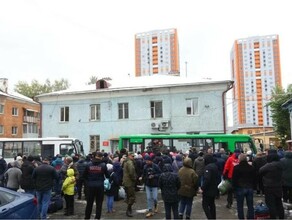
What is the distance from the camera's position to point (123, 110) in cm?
2905

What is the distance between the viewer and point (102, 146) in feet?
95.0

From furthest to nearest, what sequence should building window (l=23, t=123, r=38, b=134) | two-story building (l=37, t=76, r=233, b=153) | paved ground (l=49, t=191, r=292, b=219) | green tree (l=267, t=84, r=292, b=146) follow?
building window (l=23, t=123, r=38, b=134), green tree (l=267, t=84, r=292, b=146), two-story building (l=37, t=76, r=233, b=153), paved ground (l=49, t=191, r=292, b=219)

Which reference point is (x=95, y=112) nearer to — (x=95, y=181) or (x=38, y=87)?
(x=95, y=181)

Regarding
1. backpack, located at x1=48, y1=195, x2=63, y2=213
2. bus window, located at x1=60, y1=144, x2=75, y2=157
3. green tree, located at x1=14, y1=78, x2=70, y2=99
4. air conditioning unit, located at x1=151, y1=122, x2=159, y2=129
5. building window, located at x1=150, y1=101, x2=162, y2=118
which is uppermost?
green tree, located at x1=14, y1=78, x2=70, y2=99

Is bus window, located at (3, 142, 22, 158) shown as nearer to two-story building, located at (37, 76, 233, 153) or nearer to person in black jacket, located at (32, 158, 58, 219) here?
two-story building, located at (37, 76, 233, 153)

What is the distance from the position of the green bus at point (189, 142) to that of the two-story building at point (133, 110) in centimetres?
761

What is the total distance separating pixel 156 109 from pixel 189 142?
9288 millimetres

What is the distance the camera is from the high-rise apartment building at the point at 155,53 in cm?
5372

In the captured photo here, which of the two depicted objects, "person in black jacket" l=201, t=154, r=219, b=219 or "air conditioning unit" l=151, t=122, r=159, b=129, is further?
"air conditioning unit" l=151, t=122, r=159, b=129

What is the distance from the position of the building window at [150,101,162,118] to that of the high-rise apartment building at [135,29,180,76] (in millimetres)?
25398

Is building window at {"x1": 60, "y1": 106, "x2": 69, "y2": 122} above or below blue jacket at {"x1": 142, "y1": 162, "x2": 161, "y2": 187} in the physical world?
above

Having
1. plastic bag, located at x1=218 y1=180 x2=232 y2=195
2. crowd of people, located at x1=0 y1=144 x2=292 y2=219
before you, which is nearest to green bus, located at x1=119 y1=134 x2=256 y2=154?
crowd of people, located at x1=0 y1=144 x2=292 y2=219

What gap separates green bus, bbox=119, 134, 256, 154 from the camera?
61.3 ft

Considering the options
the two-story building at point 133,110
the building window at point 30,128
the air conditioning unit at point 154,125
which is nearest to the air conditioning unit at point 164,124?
the two-story building at point 133,110
